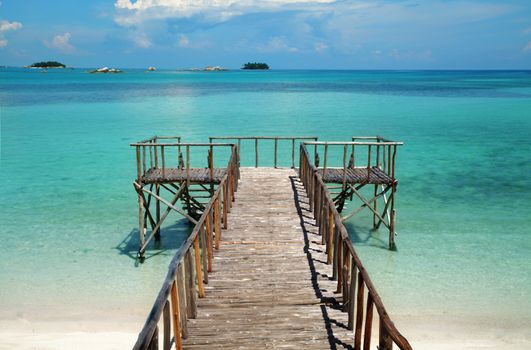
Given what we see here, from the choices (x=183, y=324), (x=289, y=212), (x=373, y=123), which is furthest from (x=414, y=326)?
(x=373, y=123)

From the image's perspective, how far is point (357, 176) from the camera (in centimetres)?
1398

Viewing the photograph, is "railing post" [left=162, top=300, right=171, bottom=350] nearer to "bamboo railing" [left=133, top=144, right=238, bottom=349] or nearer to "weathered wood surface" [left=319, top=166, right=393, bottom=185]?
Result: "bamboo railing" [left=133, top=144, right=238, bottom=349]

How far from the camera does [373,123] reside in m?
43.2

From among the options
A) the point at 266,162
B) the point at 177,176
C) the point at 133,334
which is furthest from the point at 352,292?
the point at 266,162

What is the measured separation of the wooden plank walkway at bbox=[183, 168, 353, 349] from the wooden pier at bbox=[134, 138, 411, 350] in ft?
0.05

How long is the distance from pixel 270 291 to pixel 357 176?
306 inches

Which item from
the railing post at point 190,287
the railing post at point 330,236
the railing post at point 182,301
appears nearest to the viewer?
the railing post at point 182,301

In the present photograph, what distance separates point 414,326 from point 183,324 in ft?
19.9

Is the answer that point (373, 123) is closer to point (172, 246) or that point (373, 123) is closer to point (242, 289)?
point (172, 246)

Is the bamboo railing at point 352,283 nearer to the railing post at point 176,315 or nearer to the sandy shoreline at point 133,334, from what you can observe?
the railing post at point 176,315

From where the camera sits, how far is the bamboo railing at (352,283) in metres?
4.46

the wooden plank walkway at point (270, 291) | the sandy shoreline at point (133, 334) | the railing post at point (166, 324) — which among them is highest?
the railing post at point (166, 324)

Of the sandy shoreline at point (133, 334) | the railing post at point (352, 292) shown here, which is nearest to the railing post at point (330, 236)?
the railing post at point (352, 292)

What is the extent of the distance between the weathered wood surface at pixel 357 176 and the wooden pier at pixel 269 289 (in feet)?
9.66
